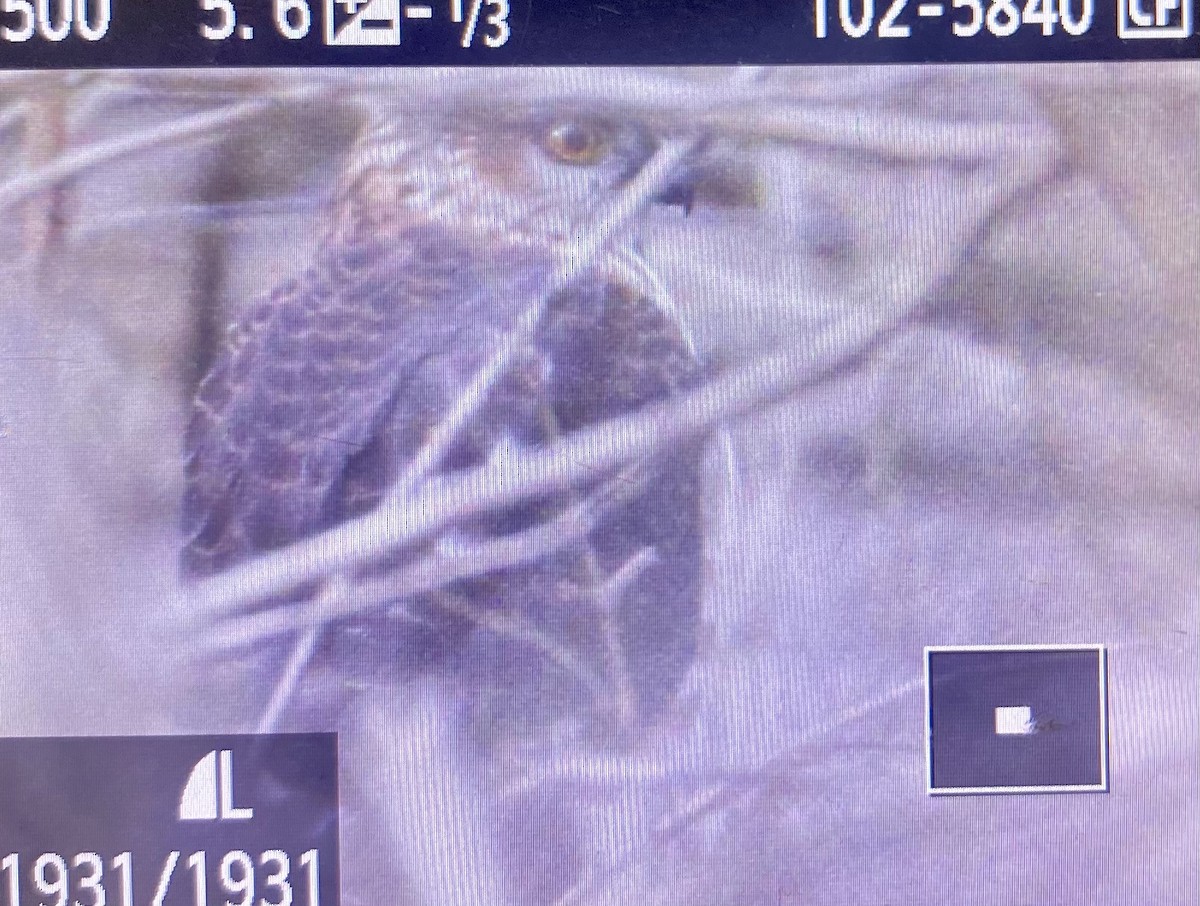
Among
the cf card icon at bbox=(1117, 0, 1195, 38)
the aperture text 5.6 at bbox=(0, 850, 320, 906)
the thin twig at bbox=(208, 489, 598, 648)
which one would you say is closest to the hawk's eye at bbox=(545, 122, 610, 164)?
the thin twig at bbox=(208, 489, 598, 648)

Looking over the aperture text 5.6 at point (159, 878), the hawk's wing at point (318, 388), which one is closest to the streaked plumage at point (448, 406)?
the hawk's wing at point (318, 388)

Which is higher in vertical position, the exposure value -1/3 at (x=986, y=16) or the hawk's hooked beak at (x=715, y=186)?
the exposure value -1/3 at (x=986, y=16)

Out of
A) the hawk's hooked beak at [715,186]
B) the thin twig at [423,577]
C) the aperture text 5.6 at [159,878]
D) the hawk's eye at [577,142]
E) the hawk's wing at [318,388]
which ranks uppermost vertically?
the hawk's eye at [577,142]

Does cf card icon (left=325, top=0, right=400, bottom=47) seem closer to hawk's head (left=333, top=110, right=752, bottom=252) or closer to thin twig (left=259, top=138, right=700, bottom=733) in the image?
hawk's head (left=333, top=110, right=752, bottom=252)

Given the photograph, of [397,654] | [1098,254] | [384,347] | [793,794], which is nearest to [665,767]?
[793,794]

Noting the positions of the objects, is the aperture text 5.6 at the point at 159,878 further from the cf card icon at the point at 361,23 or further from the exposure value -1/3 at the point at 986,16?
the exposure value -1/3 at the point at 986,16
